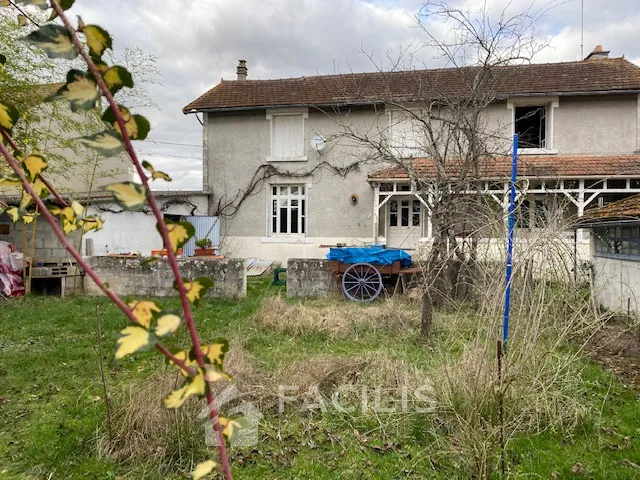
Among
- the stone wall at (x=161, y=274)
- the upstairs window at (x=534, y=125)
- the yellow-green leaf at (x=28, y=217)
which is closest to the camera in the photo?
the yellow-green leaf at (x=28, y=217)

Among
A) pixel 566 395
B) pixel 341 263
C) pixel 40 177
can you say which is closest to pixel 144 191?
pixel 40 177

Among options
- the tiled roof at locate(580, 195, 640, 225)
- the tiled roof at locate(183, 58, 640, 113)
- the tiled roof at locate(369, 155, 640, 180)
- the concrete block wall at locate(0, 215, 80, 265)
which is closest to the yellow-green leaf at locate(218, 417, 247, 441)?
the tiled roof at locate(580, 195, 640, 225)

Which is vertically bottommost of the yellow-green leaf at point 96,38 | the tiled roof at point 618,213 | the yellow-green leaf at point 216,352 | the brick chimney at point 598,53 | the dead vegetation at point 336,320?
the dead vegetation at point 336,320

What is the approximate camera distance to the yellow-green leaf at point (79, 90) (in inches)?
27.7

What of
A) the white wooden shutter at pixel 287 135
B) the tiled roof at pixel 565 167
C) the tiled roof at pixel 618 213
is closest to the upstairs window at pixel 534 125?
the tiled roof at pixel 565 167

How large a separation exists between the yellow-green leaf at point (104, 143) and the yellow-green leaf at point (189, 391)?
420 millimetres

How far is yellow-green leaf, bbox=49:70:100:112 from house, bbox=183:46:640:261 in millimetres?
11765

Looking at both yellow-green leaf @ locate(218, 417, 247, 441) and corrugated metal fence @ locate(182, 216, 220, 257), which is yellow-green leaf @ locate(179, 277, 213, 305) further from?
corrugated metal fence @ locate(182, 216, 220, 257)

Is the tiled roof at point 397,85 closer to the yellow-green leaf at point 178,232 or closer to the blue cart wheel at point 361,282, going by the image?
the blue cart wheel at point 361,282

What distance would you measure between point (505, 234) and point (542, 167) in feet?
28.7

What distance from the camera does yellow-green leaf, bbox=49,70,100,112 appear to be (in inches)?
27.7

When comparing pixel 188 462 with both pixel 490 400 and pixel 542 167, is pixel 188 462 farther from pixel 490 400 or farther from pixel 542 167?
pixel 542 167

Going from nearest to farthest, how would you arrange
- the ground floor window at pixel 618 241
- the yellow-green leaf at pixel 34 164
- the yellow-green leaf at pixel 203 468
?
the yellow-green leaf at pixel 203 468
the yellow-green leaf at pixel 34 164
the ground floor window at pixel 618 241

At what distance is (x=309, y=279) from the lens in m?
9.46
